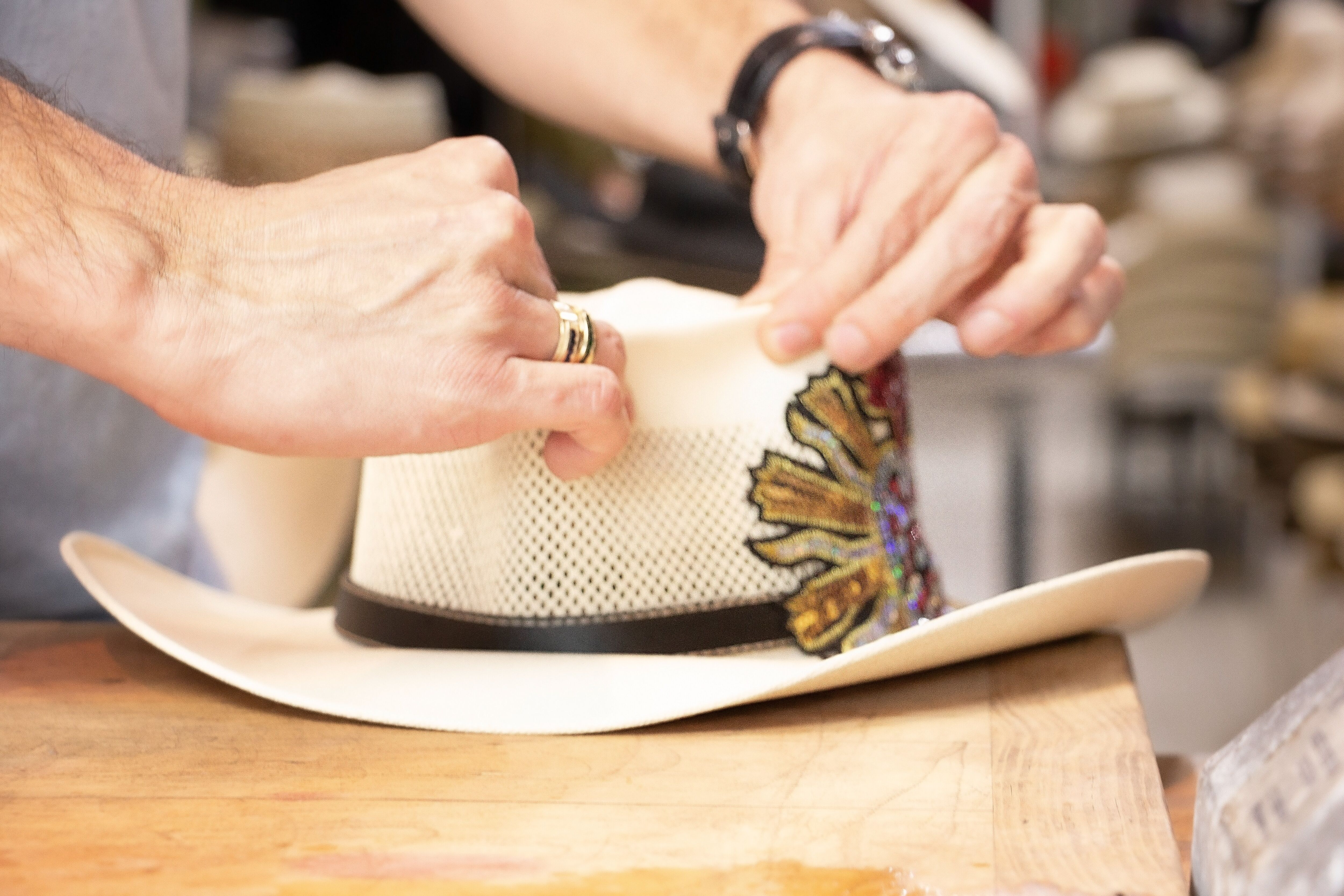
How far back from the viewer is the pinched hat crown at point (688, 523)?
74 cm

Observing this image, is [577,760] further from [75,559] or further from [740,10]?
[740,10]

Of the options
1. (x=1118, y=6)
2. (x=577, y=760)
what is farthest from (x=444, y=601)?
(x=1118, y=6)

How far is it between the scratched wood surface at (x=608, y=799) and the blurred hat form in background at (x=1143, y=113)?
11.5 ft

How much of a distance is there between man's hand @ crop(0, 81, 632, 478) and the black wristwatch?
36 centimetres

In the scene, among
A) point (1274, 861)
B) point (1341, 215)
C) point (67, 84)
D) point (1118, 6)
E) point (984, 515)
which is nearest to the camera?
point (1274, 861)

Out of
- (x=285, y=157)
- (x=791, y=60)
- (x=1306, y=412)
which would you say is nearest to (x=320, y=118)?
(x=285, y=157)

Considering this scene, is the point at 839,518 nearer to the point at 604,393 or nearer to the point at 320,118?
the point at 604,393

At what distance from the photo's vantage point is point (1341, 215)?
9.46ft

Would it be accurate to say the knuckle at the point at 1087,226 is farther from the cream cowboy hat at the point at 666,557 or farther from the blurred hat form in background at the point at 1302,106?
the blurred hat form in background at the point at 1302,106

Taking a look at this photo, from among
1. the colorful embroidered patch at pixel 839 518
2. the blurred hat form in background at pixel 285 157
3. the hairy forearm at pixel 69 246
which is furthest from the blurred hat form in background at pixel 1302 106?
the hairy forearm at pixel 69 246

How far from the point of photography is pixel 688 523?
0.74 meters

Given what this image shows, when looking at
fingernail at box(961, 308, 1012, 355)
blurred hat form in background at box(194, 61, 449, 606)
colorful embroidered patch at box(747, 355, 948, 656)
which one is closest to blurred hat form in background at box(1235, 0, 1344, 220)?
blurred hat form in background at box(194, 61, 449, 606)

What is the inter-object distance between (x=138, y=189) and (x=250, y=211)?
2.0 inches

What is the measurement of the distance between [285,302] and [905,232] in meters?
0.40
